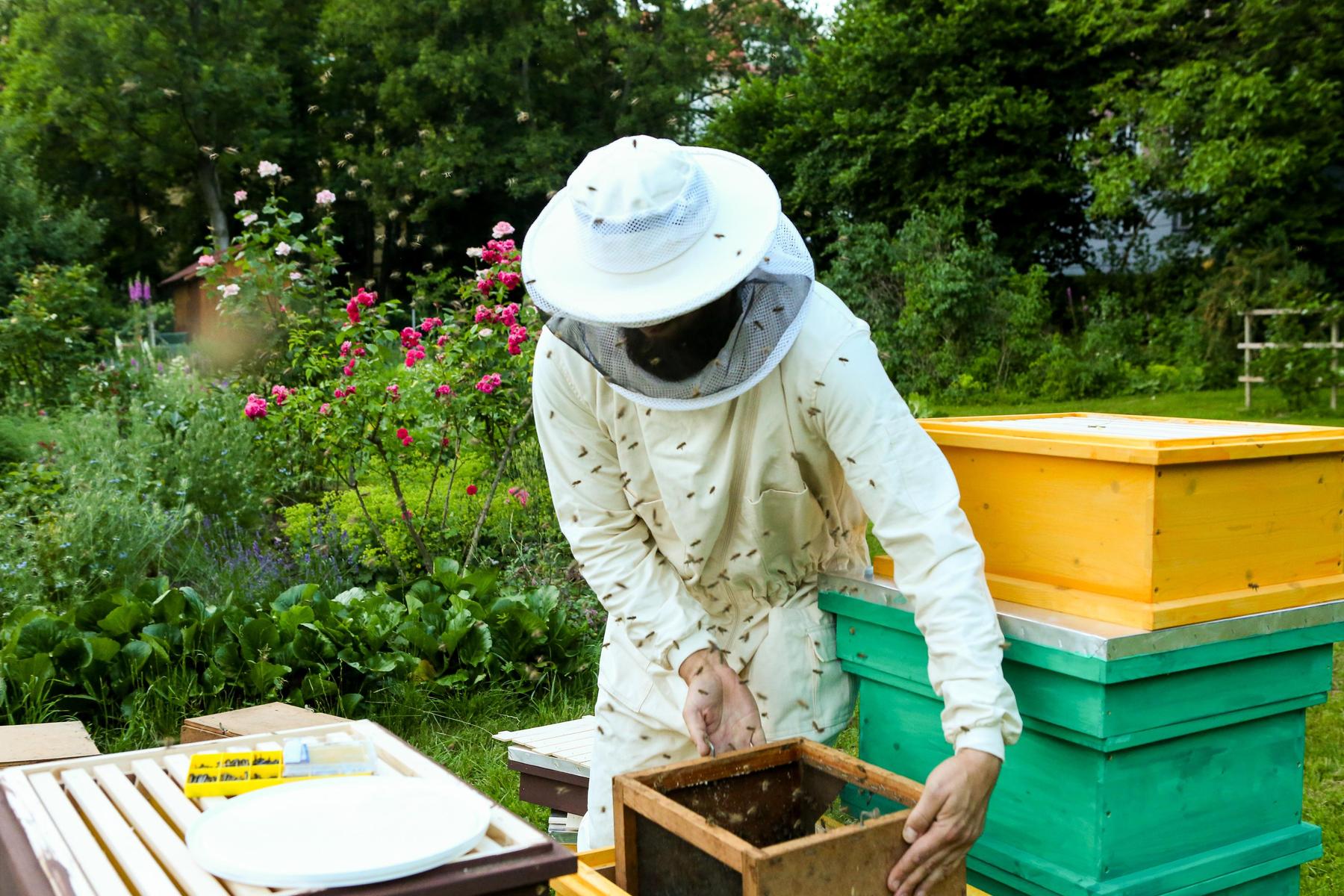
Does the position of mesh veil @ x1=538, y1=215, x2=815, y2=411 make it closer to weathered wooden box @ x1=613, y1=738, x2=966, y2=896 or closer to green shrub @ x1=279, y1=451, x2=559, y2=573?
weathered wooden box @ x1=613, y1=738, x2=966, y2=896

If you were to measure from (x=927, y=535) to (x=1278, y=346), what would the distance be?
354 inches

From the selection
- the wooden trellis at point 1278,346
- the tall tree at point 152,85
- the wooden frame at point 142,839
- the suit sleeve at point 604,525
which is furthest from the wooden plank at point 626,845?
the tall tree at point 152,85

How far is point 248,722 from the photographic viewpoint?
2441 mm

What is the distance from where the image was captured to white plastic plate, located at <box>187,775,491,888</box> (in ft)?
3.04

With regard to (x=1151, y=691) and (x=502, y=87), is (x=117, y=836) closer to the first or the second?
(x=1151, y=691)

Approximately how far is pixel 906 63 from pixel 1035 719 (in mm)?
14417

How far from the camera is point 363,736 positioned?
4.37 ft

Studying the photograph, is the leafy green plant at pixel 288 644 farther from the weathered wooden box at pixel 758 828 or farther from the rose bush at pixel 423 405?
the weathered wooden box at pixel 758 828

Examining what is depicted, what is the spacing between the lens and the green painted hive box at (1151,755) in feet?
4.46

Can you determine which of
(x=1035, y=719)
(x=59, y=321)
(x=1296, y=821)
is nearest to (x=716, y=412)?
(x=1035, y=719)

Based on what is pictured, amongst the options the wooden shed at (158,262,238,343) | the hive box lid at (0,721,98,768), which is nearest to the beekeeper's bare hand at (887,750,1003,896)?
the hive box lid at (0,721,98,768)

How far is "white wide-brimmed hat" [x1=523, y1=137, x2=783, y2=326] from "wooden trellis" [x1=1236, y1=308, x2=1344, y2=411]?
8784 millimetres

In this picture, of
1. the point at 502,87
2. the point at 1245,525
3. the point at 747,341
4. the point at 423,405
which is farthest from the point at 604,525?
the point at 502,87

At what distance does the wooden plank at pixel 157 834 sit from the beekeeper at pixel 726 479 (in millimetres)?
684
